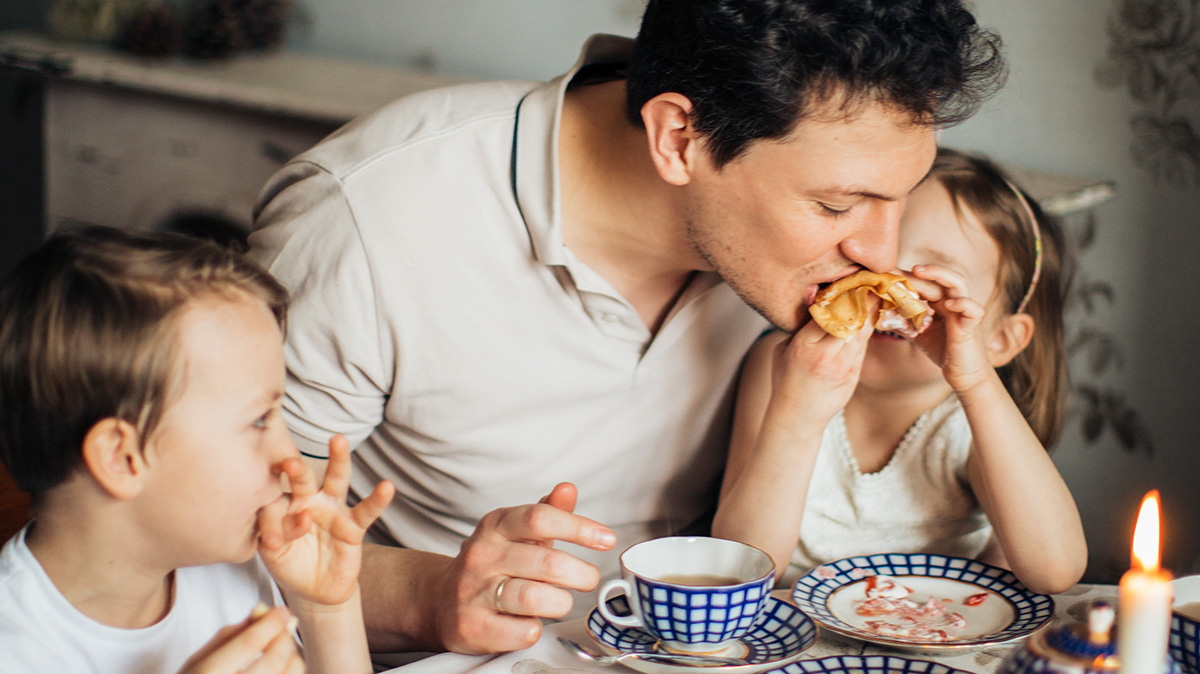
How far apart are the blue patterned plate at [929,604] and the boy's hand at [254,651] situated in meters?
0.51

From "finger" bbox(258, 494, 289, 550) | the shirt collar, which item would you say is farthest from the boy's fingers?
the shirt collar

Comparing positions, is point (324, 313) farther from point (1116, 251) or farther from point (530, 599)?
point (1116, 251)

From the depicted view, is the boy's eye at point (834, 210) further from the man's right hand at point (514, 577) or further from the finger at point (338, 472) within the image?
the finger at point (338, 472)

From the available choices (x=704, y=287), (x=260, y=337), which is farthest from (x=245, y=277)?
(x=704, y=287)

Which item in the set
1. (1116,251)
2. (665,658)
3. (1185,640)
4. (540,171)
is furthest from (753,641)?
(1116,251)

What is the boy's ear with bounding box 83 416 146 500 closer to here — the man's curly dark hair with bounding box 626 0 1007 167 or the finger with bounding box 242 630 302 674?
the finger with bounding box 242 630 302 674

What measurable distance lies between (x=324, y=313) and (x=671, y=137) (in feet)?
1.69

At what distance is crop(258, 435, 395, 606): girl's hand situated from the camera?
900mm

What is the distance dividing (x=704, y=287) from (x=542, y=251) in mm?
269

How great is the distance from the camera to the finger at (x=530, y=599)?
98cm

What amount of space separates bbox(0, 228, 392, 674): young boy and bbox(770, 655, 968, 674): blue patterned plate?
40 cm

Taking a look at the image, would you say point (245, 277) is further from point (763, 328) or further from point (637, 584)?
point (763, 328)

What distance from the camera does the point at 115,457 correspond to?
0.85 metres

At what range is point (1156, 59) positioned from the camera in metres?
1.95
